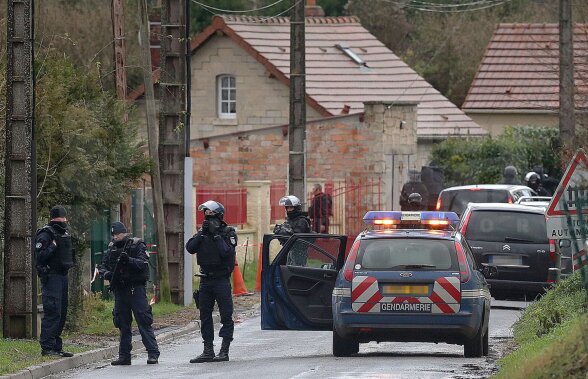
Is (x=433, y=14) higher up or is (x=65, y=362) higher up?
(x=433, y=14)

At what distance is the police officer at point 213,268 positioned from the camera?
17516 millimetres

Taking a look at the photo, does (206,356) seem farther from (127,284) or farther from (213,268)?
(127,284)

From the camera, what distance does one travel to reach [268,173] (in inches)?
1794

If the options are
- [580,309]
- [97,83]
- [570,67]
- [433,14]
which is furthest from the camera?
[433,14]

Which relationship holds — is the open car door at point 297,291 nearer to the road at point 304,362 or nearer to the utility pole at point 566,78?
the road at point 304,362

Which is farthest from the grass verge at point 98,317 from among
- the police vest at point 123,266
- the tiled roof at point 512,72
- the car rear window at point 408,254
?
the tiled roof at point 512,72

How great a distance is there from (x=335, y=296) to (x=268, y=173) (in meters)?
28.6

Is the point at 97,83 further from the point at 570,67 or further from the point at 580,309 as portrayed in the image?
the point at 570,67

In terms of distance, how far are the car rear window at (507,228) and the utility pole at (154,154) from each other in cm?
480

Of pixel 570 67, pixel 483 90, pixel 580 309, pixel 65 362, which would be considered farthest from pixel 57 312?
pixel 483 90

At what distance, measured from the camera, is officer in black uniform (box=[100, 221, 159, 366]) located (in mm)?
17375

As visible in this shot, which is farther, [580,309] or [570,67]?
[570,67]

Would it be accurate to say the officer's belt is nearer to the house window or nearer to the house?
the house window

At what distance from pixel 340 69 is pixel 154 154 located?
1125 inches
